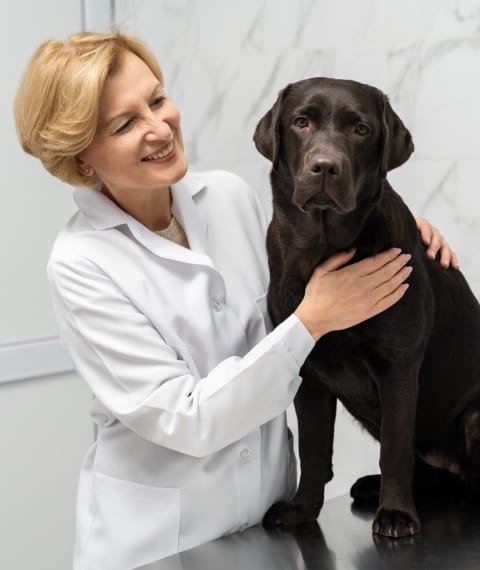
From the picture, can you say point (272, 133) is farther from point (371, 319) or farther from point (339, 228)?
point (371, 319)

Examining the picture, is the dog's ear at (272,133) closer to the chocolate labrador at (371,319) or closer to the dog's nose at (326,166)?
the chocolate labrador at (371,319)

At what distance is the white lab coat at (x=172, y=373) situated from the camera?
147cm

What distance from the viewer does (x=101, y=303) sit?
4.99ft

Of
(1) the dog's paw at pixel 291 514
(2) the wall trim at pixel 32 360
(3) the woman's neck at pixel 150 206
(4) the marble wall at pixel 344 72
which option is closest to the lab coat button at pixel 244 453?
(1) the dog's paw at pixel 291 514

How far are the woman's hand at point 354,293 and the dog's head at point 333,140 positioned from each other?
0.11m

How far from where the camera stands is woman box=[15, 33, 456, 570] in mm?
1478

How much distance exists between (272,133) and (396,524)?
633 millimetres

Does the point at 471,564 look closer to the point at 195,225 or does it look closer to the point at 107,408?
the point at 107,408

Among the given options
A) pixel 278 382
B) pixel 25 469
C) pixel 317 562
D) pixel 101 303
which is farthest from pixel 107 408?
pixel 25 469

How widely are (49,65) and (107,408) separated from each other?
56 cm

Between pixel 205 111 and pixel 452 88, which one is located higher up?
pixel 452 88

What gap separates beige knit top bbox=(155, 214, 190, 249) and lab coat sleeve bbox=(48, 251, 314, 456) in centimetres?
19

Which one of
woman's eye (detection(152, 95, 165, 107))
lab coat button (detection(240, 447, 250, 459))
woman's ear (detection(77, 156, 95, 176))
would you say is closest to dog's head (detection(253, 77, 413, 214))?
woman's eye (detection(152, 95, 165, 107))

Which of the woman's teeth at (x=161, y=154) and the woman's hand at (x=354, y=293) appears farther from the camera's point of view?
the woman's teeth at (x=161, y=154)
